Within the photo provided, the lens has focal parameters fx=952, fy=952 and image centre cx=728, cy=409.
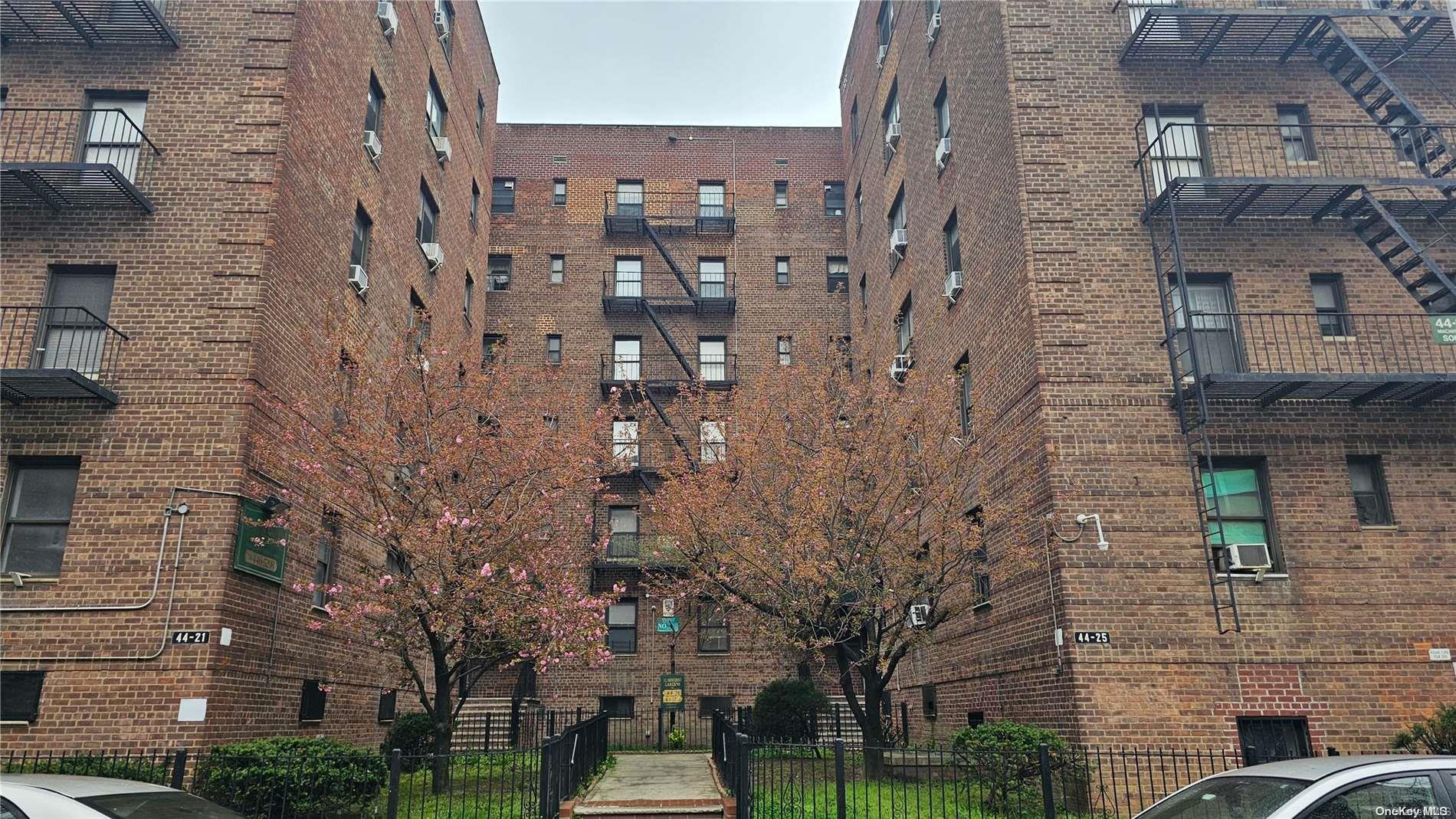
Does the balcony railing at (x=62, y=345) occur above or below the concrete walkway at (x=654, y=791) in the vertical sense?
above

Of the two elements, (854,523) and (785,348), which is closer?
(854,523)

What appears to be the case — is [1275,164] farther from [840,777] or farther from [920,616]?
[840,777]

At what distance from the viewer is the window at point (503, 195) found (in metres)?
32.4

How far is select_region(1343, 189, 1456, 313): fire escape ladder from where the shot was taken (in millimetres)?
13797

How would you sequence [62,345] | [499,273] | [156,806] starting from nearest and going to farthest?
1. [156,806]
2. [62,345]
3. [499,273]

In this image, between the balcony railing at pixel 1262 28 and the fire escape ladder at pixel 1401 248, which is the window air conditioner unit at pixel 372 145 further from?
the fire escape ladder at pixel 1401 248

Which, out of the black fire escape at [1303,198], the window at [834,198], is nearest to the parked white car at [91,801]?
the black fire escape at [1303,198]

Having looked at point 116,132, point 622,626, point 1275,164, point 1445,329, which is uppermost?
point 116,132

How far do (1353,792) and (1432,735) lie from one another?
827 cm

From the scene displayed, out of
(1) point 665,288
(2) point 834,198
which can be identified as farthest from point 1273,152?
A: (1) point 665,288

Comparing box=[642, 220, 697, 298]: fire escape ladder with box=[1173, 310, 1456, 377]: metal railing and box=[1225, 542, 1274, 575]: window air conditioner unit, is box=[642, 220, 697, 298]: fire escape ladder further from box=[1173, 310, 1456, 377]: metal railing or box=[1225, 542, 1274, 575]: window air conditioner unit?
box=[1225, 542, 1274, 575]: window air conditioner unit

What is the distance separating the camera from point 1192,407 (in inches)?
557

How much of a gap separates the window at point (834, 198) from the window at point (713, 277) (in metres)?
4.06

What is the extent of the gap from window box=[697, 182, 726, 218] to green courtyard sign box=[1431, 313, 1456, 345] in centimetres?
2237
